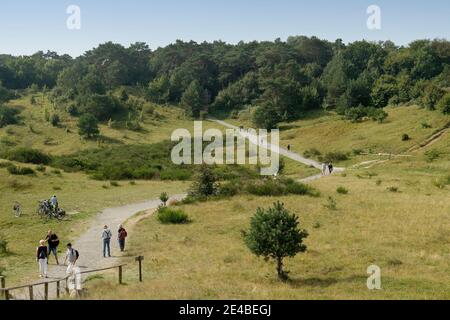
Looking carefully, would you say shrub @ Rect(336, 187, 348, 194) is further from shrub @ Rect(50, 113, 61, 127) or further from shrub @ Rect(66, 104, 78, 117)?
shrub @ Rect(66, 104, 78, 117)

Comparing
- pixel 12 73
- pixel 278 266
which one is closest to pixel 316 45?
pixel 12 73

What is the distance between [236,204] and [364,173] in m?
21.2

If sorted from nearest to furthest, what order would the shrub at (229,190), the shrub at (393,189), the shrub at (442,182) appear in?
the shrub at (229,190)
the shrub at (393,189)
the shrub at (442,182)

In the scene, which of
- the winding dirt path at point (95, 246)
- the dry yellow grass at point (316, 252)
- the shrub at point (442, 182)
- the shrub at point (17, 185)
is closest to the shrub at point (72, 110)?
the shrub at point (17, 185)

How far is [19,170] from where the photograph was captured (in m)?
51.0

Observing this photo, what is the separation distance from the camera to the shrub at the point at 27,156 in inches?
2349

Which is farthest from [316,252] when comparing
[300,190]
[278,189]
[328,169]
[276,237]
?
[328,169]

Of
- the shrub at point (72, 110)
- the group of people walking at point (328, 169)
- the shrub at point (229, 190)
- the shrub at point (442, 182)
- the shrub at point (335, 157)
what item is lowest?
the shrub at point (229, 190)

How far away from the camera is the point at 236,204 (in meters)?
38.2

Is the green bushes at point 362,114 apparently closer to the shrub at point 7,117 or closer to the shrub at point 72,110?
the shrub at point 72,110

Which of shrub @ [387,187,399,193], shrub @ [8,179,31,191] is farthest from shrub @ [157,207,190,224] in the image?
shrub @ [387,187,399,193]

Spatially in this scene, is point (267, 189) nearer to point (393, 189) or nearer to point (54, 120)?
point (393, 189)

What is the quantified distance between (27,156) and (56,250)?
38538 millimetres

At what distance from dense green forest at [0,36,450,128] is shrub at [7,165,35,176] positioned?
5383 cm
